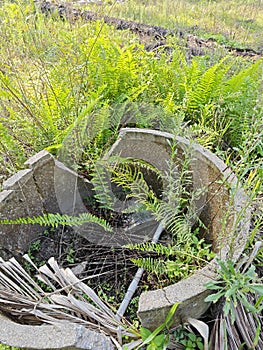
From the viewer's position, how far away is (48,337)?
112 centimetres

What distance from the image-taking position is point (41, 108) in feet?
7.49

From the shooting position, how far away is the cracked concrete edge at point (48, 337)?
43.4 inches

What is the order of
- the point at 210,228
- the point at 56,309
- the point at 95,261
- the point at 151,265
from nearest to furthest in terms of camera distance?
the point at 56,309 < the point at 151,265 < the point at 210,228 < the point at 95,261

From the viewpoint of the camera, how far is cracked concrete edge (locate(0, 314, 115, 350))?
110 centimetres

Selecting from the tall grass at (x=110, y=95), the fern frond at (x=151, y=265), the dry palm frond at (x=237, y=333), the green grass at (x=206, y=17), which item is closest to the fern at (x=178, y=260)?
the fern frond at (x=151, y=265)

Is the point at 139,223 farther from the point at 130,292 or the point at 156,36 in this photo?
the point at 156,36

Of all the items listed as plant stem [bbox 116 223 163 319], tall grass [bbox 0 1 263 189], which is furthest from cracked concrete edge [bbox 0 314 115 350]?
tall grass [bbox 0 1 263 189]

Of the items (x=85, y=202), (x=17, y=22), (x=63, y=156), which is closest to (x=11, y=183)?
(x=63, y=156)

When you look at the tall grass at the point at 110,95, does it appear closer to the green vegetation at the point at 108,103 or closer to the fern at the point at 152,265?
the green vegetation at the point at 108,103

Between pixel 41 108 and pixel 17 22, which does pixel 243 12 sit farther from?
pixel 41 108

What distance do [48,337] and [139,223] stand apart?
3.14ft

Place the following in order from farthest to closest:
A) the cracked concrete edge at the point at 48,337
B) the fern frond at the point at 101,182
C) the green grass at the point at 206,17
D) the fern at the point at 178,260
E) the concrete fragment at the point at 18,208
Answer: the green grass at the point at 206,17
the fern frond at the point at 101,182
the concrete fragment at the point at 18,208
the fern at the point at 178,260
the cracked concrete edge at the point at 48,337

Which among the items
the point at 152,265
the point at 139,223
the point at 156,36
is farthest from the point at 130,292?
the point at 156,36

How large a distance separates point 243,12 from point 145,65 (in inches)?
211
